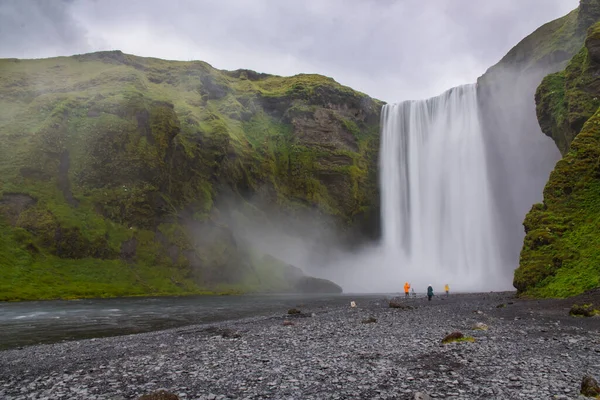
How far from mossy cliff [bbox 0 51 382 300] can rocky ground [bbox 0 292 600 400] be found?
53631 millimetres

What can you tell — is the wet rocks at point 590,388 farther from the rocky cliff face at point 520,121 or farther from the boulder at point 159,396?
the rocky cliff face at point 520,121

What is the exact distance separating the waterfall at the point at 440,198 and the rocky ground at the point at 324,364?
63.3 metres

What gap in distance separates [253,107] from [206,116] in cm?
2374

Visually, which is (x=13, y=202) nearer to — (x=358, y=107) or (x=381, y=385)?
(x=381, y=385)

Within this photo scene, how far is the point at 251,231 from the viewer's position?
350 ft

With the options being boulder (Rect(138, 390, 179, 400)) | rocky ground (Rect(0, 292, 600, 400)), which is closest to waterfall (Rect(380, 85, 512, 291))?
rocky ground (Rect(0, 292, 600, 400))

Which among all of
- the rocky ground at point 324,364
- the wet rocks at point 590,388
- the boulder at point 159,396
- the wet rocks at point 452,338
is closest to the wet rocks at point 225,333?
the rocky ground at point 324,364

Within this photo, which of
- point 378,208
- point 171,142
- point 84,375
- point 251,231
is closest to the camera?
point 84,375

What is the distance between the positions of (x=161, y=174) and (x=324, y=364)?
8761cm

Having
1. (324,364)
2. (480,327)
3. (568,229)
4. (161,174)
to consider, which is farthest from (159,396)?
(161,174)

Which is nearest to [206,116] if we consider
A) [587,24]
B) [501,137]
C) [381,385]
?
[501,137]

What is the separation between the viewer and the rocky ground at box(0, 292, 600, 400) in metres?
10.2

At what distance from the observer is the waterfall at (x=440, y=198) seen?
84.6m

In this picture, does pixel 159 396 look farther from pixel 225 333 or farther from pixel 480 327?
pixel 480 327
